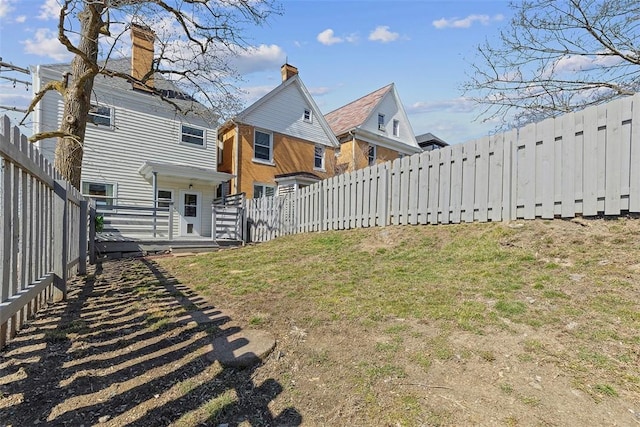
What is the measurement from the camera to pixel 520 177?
5238 millimetres

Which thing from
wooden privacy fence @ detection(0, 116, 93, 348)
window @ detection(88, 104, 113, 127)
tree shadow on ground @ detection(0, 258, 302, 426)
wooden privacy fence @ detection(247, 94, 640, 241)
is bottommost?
tree shadow on ground @ detection(0, 258, 302, 426)

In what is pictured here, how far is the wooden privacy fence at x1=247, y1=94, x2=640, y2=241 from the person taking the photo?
421 cm

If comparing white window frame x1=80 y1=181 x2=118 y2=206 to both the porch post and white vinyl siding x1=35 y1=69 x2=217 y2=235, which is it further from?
the porch post

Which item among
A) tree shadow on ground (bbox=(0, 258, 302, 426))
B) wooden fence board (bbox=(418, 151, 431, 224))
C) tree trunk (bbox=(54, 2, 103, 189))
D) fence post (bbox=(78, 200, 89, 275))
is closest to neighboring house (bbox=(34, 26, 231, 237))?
tree trunk (bbox=(54, 2, 103, 189))

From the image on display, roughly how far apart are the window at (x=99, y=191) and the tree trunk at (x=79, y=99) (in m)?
5.56

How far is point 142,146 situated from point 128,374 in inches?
553

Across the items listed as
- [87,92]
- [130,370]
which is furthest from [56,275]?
[87,92]

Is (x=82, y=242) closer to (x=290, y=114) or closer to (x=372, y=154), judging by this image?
(x=290, y=114)

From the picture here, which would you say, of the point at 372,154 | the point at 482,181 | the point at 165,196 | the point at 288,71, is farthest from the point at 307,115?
the point at 482,181

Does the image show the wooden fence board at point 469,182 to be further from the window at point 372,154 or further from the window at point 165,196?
the window at point 372,154

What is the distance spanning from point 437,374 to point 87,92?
979 centimetres

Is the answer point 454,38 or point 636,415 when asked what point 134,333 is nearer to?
point 636,415

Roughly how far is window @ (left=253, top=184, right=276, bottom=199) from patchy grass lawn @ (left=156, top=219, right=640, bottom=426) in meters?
12.1

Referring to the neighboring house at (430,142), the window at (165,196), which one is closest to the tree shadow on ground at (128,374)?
the window at (165,196)
